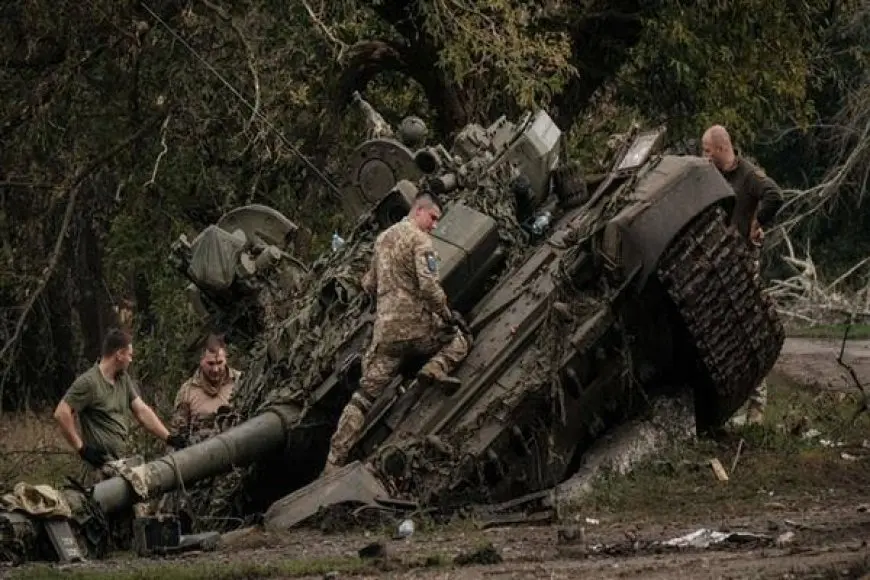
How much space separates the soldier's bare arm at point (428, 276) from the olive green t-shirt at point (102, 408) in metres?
1.93

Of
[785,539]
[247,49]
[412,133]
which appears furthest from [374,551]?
[247,49]

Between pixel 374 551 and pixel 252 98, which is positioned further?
pixel 252 98

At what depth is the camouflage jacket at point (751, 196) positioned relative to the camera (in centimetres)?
1688

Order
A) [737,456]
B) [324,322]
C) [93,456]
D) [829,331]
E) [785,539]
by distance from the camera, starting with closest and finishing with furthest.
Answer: [785,539] < [93,456] < [737,456] < [324,322] < [829,331]

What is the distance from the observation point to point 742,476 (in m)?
15.5

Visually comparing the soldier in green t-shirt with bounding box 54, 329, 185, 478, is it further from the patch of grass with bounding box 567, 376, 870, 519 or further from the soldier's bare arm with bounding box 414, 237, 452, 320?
the patch of grass with bounding box 567, 376, 870, 519

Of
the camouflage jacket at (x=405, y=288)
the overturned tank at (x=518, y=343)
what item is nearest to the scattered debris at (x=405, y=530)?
the overturned tank at (x=518, y=343)

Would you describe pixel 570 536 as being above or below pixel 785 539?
above

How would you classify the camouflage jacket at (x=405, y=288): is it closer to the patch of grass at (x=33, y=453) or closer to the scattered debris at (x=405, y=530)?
the scattered debris at (x=405, y=530)

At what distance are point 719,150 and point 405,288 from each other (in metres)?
2.66

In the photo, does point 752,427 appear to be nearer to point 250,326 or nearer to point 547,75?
point 250,326

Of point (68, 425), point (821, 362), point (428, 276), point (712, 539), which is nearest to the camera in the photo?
point (712, 539)

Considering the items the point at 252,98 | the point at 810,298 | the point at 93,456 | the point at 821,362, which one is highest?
the point at 93,456

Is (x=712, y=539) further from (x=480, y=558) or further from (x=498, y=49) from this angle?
(x=498, y=49)
